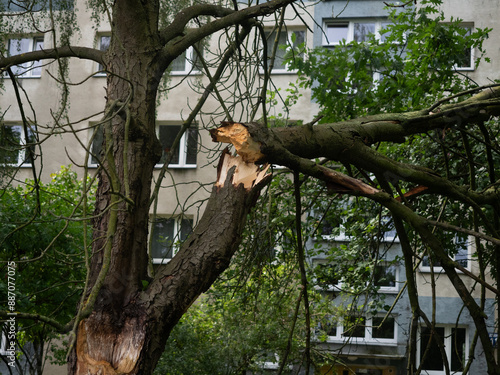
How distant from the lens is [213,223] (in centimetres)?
271

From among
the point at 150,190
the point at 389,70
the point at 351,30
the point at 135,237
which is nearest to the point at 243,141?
the point at 150,190

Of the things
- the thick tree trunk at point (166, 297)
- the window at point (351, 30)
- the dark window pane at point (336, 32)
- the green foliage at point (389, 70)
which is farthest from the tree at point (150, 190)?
the dark window pane at point (336, 32)

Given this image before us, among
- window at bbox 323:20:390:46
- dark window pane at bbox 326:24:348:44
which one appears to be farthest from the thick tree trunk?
dark window pane at bbox 326:24:348:44

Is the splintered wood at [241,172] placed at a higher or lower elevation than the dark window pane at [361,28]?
lower

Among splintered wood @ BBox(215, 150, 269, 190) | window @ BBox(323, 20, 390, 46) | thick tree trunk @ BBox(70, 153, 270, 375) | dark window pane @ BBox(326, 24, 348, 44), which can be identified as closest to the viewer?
thick tree trunk @ BBox(70, 153, 270, 375)

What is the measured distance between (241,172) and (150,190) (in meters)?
0.48

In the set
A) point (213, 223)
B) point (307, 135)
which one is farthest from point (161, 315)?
point (307, 135)

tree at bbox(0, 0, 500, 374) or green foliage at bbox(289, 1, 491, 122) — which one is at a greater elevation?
green foliage at bbox(289, 1, 491, 122)

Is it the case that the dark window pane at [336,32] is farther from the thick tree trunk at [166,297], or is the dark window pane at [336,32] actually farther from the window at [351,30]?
the thick tree trunk at [166,297]

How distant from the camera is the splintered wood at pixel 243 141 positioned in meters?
2.79

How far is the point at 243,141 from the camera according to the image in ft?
9.14

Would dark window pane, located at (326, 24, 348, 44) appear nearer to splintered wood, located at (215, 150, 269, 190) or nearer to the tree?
the tree

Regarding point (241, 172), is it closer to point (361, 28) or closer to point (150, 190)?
point (150, 190)

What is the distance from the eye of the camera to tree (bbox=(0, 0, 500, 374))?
254 cm
